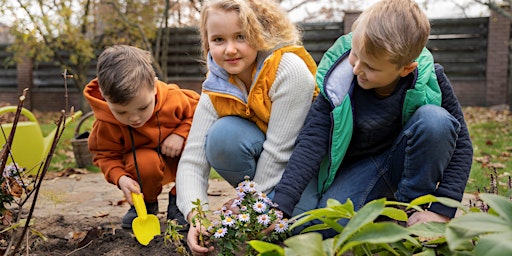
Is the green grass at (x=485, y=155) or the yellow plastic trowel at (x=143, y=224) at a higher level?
the yellow plastic trowel at (x=143, y=224)

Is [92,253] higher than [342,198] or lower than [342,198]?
lower

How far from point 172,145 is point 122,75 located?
41cm

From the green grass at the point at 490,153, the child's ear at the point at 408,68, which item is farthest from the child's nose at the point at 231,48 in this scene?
the green grass at the point at 490,153

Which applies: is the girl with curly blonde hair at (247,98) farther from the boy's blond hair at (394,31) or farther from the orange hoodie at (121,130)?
the boy's blond hair at (394,31)

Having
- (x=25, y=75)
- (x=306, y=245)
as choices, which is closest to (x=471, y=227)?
(x=306, y=245)

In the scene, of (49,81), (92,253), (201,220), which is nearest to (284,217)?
(201,220)

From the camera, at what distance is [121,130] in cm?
228

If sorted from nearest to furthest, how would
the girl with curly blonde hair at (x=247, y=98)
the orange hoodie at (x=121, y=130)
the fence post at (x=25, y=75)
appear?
the girl with curly blonde hair at (x=247, y=98)
the orange hoodie at (x=121, y=130)
the fence post at (x=25, y=75)

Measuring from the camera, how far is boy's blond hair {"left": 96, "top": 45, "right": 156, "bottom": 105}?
200cm

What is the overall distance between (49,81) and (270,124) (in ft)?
38.4

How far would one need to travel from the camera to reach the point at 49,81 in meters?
12.5

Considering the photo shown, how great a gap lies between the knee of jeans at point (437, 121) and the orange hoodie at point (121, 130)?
1.09 metres

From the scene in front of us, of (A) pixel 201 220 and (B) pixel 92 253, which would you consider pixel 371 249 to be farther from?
(B) pixel 92 253

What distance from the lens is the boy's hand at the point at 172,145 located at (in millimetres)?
2295
